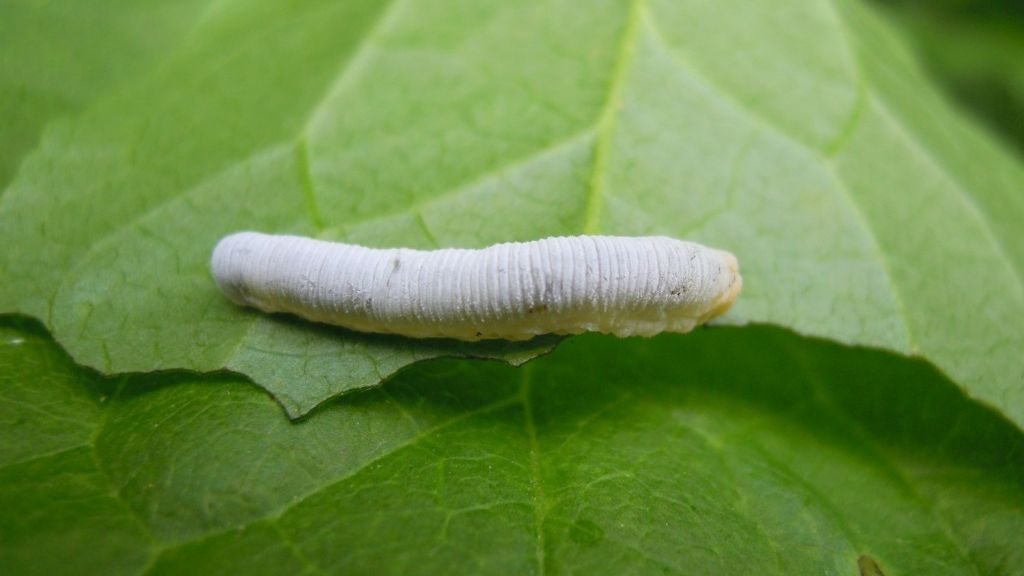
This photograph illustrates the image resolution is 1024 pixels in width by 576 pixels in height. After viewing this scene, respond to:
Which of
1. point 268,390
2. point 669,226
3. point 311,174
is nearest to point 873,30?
point 669,226

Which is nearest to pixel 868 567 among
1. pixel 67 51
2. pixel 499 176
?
pixel 499 176

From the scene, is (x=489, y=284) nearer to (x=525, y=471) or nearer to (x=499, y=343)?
(x=499, y=343)

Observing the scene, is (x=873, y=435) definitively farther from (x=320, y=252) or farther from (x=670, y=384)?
(x=320, y=252)

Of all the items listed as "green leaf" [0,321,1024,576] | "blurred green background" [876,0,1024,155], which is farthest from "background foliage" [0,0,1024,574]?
"blurred green background" [876,0,1024,155]

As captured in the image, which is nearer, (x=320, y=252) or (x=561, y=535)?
(x=561, y=535)

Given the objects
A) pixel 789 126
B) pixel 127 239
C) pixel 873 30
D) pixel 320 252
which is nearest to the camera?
pixel 320 252

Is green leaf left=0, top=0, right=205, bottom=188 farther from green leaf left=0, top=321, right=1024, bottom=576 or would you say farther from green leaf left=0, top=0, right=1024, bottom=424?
green leaf left=0, top=321, right=1024, bottom=576
